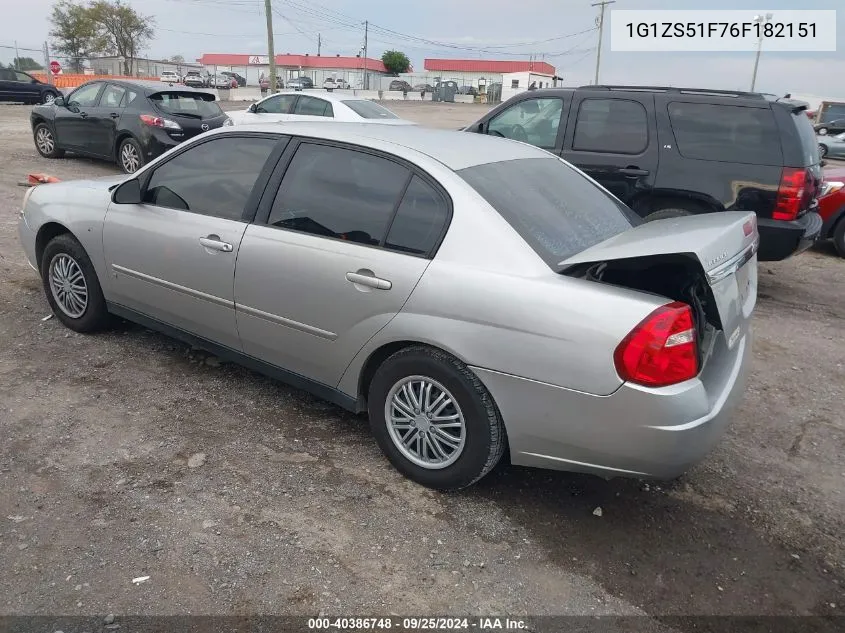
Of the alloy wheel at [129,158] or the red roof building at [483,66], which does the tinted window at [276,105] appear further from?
the red roof building at [483,66]

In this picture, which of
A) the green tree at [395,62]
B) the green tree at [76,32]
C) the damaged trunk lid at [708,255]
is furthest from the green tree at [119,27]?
the damaged trunk lid at [708,255]

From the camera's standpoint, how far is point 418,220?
3143mm

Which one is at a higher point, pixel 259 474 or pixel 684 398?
pixel 684 398

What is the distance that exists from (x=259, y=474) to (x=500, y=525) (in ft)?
3.85

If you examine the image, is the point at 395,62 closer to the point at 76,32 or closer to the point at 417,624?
the point at 76,32

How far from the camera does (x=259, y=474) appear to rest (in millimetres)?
3277

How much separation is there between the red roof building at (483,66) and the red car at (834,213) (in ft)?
278

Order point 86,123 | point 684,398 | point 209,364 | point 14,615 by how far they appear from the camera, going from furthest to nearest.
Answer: point 86,123 → point 209,364 → point 684,398 → point 14,615

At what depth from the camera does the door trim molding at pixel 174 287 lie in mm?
3764

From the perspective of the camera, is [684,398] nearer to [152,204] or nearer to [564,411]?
[564,411]

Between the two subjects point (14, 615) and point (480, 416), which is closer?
point (14, 615)

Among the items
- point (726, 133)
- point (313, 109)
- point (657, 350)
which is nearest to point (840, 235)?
point (726, 133)

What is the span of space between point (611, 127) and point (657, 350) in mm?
4769

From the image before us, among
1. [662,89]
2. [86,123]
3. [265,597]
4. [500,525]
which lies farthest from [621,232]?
[86,123]
